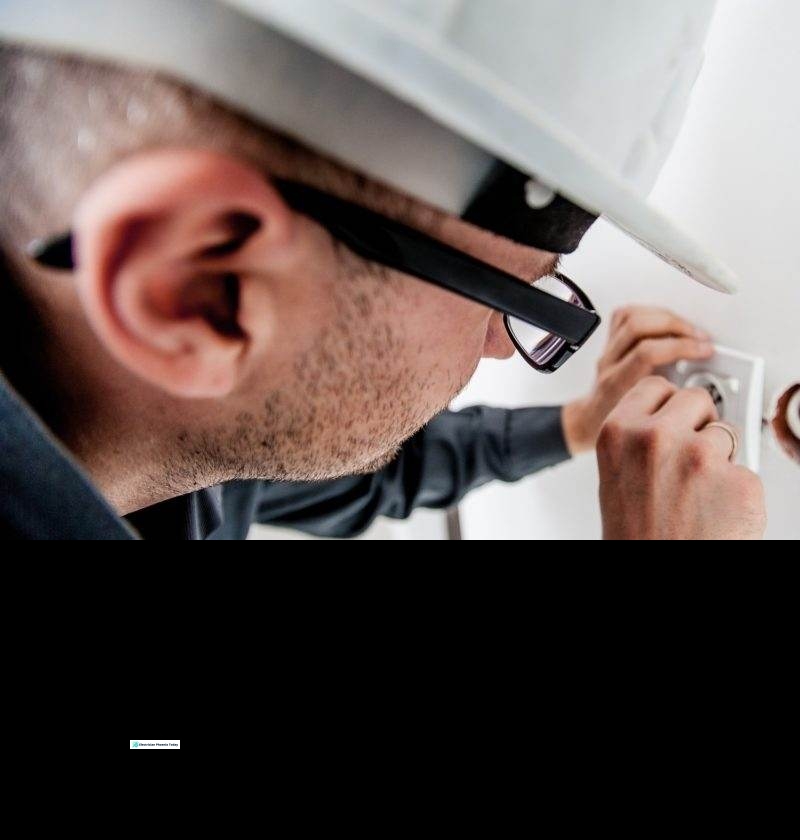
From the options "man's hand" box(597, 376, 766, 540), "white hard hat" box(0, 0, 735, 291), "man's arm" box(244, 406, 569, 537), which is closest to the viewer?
"white hard hat" box(0, 0, 735, 291)

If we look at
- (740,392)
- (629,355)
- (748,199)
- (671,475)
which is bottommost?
(671,475)

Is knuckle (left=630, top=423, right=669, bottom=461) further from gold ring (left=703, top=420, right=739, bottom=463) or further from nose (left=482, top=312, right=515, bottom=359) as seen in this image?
nose (left=482, top=312, right=515, bottom=359)

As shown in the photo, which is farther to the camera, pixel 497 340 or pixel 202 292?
pixel 497 340

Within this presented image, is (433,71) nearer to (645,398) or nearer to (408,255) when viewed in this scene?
(408,255)

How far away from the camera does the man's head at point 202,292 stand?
391 mm

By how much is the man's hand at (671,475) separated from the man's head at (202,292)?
0.26 metres

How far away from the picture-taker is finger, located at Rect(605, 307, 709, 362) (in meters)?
0.86

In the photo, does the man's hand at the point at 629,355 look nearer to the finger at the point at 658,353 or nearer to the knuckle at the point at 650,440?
the finger at the point at 658,353

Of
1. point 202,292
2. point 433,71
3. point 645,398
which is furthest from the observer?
point 645,398

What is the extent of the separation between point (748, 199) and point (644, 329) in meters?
0.20

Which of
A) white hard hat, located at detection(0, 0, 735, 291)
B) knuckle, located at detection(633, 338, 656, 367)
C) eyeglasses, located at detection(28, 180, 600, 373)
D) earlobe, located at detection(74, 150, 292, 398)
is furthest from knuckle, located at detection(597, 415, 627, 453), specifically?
earlobe, located at detection(74, 150, 292, 398)

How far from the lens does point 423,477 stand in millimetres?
1128

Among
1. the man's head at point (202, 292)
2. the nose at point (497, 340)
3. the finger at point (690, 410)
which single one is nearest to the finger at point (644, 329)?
the finger at point (690, 410)

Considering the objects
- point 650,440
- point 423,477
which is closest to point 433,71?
point 650,440
